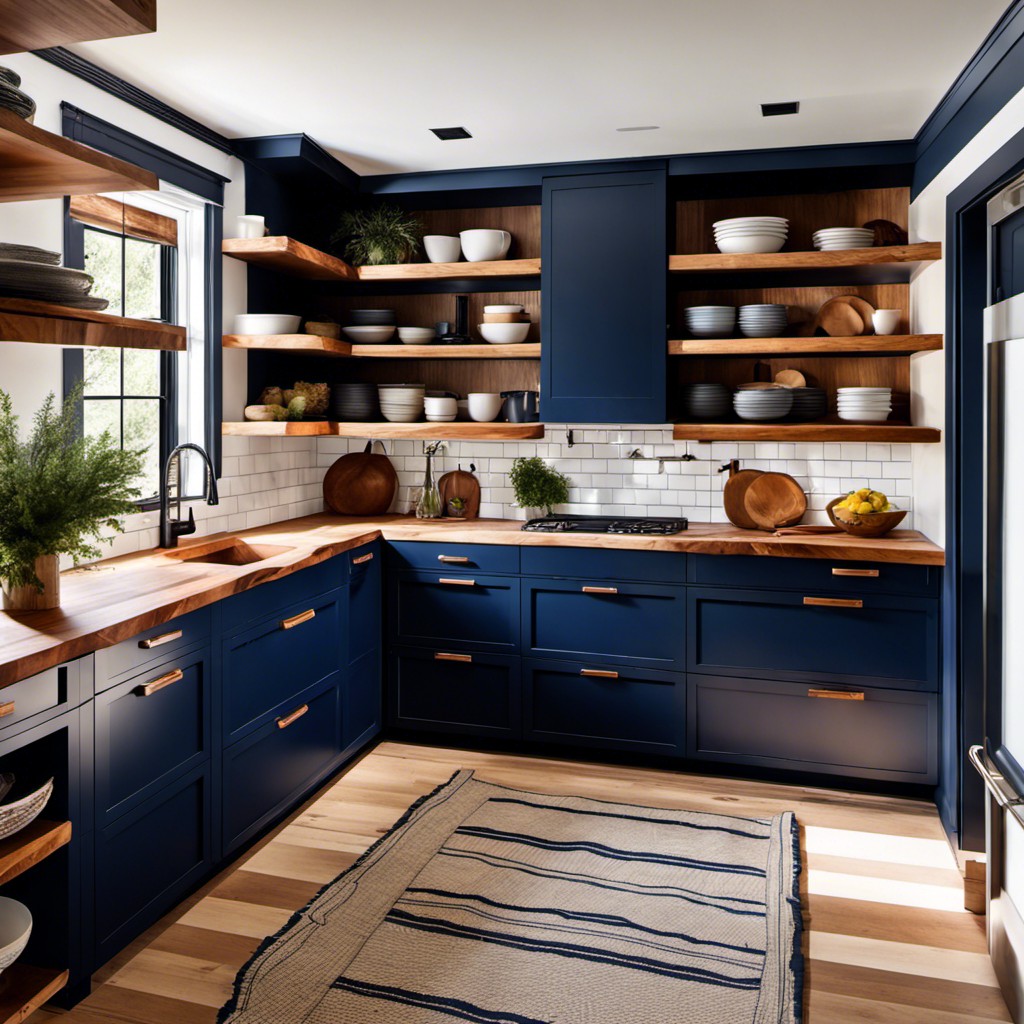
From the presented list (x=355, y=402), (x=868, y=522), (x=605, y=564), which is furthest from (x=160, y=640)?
(x=868, y=522)

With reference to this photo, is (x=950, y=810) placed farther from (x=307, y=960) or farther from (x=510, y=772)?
(x=307, y=960)

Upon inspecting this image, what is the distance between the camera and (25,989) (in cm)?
227

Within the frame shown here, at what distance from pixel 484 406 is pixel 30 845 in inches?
109

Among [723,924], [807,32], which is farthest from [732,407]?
[723,924]

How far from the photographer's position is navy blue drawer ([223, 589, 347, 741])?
312cm

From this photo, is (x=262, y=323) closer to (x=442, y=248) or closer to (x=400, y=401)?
(x=400, y=401)

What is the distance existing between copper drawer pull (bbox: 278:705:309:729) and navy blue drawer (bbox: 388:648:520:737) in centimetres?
76

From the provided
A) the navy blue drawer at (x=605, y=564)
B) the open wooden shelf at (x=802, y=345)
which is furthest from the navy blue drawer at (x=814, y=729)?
the open wooden shelf at (x=802, y=345)

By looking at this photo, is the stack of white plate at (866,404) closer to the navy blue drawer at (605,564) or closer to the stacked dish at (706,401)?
the stacked dish at (706,401)

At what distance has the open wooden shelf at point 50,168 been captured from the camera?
2.10 metres

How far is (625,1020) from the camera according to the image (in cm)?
237

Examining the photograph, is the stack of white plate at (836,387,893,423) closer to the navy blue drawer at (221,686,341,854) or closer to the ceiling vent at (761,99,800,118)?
the ceiling vent at (761,99,800,118)

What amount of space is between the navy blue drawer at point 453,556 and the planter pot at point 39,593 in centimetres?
182

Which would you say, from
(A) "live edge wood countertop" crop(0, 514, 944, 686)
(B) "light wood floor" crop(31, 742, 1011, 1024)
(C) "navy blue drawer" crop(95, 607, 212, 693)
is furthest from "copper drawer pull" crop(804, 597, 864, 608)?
(C) "navy blue drawer" crop(95, 607, 212, 693)
